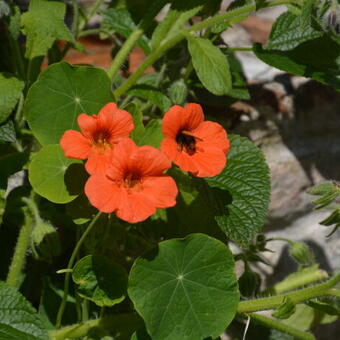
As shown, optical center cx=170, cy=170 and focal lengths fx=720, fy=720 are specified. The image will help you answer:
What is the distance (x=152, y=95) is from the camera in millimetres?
1842

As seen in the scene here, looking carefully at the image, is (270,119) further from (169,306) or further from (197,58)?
(169,306)

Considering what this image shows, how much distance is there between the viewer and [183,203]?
167 centimetres

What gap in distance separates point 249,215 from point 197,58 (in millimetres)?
383

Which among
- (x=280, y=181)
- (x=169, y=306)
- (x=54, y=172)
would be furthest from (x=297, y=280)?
(x=54, y=172)

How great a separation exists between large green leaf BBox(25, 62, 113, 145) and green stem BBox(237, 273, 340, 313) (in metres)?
0.54

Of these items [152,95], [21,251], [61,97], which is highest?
[61,97]

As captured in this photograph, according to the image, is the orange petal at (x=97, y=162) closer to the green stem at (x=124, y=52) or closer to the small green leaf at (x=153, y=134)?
the small green leaf at (x=153, y=134)

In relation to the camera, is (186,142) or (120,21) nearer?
(186,142)

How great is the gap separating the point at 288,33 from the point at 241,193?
0.50m

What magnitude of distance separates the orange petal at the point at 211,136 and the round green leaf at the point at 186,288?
187 millimetres

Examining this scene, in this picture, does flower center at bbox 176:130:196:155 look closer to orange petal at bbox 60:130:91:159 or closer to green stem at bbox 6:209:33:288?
orange petal at bbox 60:130:91:159

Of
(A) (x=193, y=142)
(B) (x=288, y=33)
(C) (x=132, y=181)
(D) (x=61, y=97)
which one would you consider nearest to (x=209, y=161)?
(A) (x=193, y=142)

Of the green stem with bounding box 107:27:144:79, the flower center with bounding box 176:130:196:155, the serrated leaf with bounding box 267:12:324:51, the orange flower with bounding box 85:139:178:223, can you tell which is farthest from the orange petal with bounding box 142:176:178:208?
the serrated leaf with bounding box 267:12:324:51

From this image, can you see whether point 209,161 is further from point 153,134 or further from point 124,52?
point 124,52
